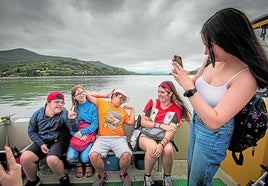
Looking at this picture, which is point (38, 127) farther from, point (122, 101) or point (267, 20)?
point (267, 20)

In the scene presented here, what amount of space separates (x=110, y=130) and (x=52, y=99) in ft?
2.55

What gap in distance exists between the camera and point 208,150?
97 centimetres

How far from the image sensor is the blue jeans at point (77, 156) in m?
2.37

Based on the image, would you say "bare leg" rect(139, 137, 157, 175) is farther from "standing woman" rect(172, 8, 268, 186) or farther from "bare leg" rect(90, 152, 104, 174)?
"standing woman" rect(172, 8, 268, 186)

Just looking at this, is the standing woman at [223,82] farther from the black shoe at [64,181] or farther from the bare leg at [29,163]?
the bare leg at [29,163]

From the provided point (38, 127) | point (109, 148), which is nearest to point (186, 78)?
point (109, 148)

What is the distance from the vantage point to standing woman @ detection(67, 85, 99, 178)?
7.93 ft

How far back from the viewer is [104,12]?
10.2 m

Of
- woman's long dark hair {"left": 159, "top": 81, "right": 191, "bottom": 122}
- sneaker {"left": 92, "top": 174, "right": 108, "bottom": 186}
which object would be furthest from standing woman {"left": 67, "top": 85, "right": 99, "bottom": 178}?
woman's long dark hair {"left": 159, "top": 81, "right": 191, "bottom": 122}

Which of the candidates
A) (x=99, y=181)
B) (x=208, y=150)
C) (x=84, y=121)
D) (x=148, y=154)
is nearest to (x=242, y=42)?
(x=208, y=150)

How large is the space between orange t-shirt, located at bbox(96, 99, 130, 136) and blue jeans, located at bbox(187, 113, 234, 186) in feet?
5.33

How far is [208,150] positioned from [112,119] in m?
1.76

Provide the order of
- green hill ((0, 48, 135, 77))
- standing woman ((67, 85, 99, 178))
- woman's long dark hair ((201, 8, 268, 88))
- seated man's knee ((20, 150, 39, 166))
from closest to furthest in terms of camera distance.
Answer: woman's long dark hair ((201, 8, 268, 88)), seated man's knee ((20, 150, 39, 166)), standing woman ((67, 85, 99, 178)), green hill ((0, 48, 135, 77))

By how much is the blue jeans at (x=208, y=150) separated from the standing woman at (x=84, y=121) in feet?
5.43
